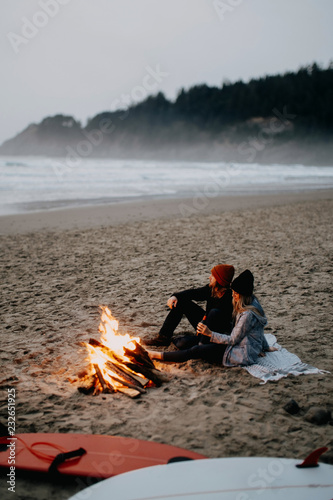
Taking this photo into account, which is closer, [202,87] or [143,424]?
[143,424]

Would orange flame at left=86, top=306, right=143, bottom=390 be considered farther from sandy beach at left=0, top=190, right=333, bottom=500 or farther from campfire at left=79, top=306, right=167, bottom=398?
sandy beach at left=0, top=190, right=333, bottom=500

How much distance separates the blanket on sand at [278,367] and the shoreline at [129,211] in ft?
26.5

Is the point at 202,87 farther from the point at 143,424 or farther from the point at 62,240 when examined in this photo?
the point at 143,424

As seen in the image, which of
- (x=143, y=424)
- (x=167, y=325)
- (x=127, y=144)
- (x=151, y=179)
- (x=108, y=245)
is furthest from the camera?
(x=127, y=144)

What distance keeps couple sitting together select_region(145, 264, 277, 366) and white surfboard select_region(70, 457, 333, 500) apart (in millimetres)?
1346

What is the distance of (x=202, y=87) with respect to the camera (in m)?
98.6

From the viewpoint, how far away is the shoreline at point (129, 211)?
1136cm

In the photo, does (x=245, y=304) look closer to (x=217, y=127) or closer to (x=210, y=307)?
(x=210, y=307)

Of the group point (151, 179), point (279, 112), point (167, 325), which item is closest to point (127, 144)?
point (279, 112)

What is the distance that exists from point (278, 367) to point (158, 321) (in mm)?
1783

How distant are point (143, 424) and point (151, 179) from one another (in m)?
25.1

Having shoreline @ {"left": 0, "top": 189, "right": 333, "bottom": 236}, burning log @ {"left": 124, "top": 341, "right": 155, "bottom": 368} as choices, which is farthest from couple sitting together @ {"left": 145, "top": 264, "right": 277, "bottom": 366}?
shoreline @ {"left": 0, "top": 189, "right": 333, "bottom": 236}

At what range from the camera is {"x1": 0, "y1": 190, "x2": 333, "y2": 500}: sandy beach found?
9.57ft

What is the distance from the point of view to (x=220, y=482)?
7.41 feet
